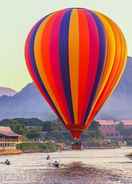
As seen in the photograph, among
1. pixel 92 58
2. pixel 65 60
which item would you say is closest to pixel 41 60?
pixel 65 60

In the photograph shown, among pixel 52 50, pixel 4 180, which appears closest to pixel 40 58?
pixel 52 50

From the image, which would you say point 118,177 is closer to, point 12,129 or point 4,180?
point 4,180

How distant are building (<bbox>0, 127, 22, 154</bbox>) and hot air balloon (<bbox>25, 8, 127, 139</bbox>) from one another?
86.4 m

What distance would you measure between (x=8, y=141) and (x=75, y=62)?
94.5m

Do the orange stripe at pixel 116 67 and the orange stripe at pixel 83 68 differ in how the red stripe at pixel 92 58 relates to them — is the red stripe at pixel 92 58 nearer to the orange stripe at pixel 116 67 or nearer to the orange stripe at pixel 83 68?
the orange stripe at pixel 83 68

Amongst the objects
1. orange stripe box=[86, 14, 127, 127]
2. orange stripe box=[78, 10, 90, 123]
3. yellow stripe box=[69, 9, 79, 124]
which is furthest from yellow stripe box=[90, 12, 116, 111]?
yellow stripe box=[69, 9, 79, 124]

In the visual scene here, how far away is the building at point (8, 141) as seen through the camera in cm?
15138

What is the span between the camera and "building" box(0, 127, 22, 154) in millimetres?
151375

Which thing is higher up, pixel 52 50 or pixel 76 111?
pixel 52 50

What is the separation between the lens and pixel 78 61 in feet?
205

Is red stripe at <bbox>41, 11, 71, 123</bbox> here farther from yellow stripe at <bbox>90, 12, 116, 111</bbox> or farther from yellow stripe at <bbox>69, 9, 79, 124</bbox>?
yellow stripe at <bbox>90, 12, 116, 111</bbox>

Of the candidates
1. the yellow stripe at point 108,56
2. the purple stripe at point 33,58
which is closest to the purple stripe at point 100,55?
the yellow stripe at point 108,56

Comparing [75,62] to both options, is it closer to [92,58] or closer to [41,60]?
[92,58]

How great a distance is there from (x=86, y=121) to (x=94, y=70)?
4941 millimetres
